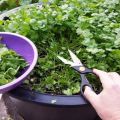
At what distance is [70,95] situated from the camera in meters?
0.86

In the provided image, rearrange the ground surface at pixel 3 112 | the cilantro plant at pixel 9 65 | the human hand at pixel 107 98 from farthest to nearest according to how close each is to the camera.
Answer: the ground surface at pixel 3 112, the cilantro plant at pixel 9 65, the human hand at pixel 107 98

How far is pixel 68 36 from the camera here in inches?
41.1

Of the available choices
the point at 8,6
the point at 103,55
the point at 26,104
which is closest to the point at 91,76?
the point at 103,55

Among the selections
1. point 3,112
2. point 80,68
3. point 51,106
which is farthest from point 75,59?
point 3,112

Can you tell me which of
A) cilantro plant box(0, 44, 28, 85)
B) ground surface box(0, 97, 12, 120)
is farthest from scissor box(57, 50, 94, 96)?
ground surface box(0, 97, 12, 120)

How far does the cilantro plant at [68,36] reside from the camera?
3.02ft

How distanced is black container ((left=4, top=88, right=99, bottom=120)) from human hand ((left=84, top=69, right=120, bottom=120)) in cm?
4

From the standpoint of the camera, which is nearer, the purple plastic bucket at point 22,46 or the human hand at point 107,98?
the human hand at point 107,98

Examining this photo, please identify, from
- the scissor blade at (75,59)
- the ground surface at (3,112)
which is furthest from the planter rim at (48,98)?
the ground surface at (3,112)

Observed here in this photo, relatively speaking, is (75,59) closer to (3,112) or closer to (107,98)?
(107,98)

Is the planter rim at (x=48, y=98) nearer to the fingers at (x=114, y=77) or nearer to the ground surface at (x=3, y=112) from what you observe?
the fingers at (x=114, y=77)

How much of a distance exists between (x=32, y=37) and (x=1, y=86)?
0.23m

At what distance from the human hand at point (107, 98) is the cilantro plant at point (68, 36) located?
0.07 m

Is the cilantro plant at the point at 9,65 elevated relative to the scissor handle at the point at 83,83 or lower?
elevated
